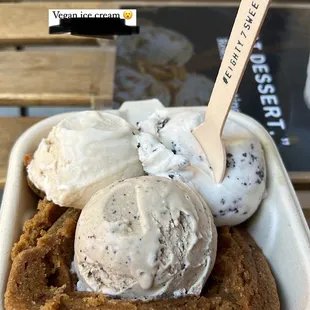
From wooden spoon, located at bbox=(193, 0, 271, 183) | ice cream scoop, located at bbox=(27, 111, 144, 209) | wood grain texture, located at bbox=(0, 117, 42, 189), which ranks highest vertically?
wooden spoon, located at bbox=(193, 0, 271, 183)

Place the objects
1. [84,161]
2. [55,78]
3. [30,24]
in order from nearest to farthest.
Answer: [84,161] → [55,78] → [30,24]

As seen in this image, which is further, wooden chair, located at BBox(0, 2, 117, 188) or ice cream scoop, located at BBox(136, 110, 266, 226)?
wooden chair, located at BBox(0, 2, 117, 188)

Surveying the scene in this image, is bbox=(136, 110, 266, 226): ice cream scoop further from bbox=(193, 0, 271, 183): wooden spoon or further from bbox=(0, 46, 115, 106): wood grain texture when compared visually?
bbox=(0, 46, 115, 106): wood grain texture

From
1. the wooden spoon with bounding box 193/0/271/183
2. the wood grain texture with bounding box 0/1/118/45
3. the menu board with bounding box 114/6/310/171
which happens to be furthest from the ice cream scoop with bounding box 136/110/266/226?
A: the wood grain texture with bounding box 0/1/118/45

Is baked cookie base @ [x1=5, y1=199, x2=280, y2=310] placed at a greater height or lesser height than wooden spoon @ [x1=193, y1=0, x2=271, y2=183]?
lesser

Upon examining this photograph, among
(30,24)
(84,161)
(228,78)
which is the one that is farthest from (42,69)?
(228,78)

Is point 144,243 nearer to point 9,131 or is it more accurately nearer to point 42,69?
point 9,131
